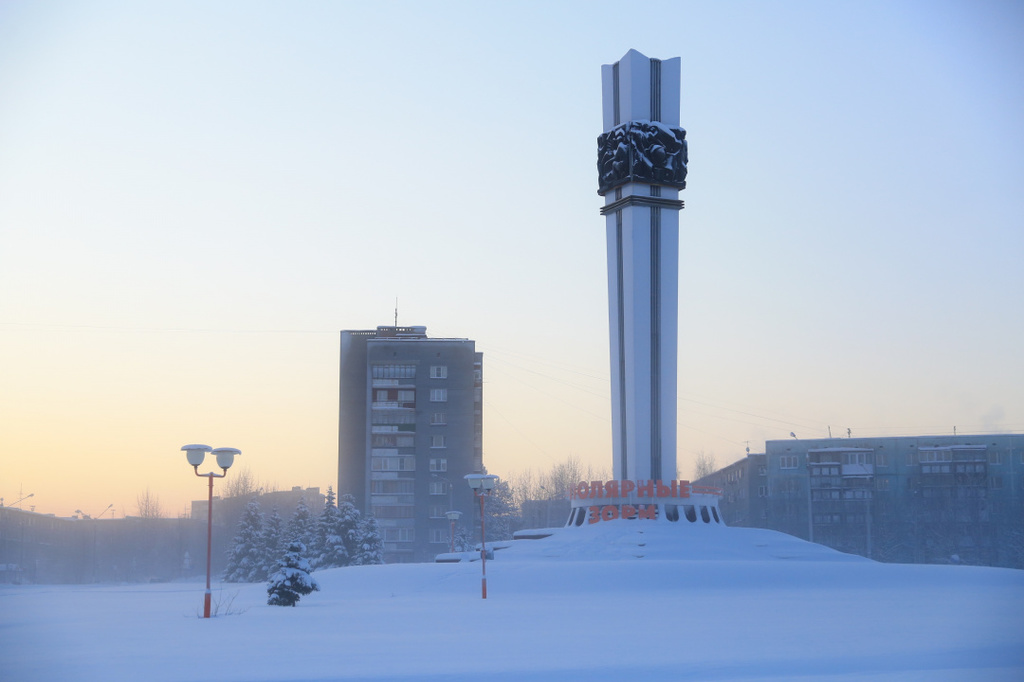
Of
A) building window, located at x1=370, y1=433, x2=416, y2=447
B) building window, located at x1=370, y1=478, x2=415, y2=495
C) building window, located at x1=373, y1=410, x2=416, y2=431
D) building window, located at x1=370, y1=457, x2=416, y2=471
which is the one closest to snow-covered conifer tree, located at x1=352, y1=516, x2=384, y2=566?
building window, located at x1=370, y1=478, x2=415, y2=495

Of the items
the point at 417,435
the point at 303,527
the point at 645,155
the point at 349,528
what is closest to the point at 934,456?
the point at 417,435

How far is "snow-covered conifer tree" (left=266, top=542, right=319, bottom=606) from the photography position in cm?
2855

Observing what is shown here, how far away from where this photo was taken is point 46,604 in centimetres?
3203

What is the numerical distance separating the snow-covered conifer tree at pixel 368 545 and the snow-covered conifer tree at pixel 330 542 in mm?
963

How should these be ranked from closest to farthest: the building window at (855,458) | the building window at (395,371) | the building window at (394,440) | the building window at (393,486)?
the building window at (393,486)
the building window at (394,440)
the building window at (395,371)
the building window at (855,458)

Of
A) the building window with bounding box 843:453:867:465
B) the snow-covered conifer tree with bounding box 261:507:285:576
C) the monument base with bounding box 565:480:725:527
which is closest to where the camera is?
the monument base with bounding box 565:480:725:527

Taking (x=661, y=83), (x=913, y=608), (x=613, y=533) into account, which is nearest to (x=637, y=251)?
(x=661, y=83)

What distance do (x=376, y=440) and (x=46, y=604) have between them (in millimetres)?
56479

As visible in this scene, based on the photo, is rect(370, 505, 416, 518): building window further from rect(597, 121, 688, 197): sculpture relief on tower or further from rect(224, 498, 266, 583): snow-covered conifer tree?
rect(597, 121, 688, 197): sculpture relief on tower

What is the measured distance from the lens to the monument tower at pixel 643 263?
52.6 m

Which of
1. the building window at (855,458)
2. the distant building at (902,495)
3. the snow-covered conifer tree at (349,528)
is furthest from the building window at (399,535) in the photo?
the building window at (855,458)

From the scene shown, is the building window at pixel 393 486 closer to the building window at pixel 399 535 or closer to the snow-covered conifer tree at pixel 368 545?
the building window at pixel 399 535

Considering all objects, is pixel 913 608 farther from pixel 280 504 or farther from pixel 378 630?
pixel 280 504

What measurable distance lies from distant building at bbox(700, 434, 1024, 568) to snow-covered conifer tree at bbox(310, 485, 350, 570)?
41015mm
